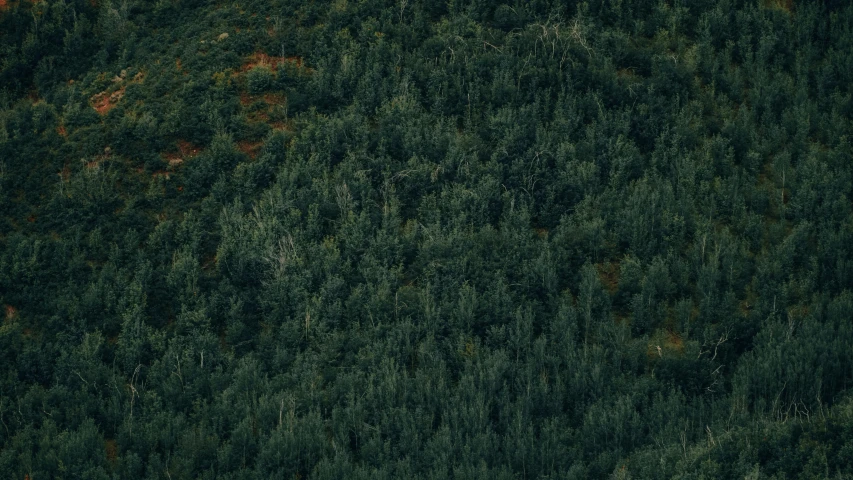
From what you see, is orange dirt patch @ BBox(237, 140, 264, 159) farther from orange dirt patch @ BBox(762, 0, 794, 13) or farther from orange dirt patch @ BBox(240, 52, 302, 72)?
orange dirt patch @ BBox(762, 0, 794, 13)

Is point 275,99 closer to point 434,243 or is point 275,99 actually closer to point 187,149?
point 187,149

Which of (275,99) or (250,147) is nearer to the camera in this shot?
(250,147)

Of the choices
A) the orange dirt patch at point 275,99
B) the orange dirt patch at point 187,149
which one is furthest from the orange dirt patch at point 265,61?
the orange dirt patch at point 187,149

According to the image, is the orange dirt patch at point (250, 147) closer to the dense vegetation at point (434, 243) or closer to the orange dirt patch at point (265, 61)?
the dense vegetation at point (434, 243)

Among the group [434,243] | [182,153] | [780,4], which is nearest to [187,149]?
[182,153]

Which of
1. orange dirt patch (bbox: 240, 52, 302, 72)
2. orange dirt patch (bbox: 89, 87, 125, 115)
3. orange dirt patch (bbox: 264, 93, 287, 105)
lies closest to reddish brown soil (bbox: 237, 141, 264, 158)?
orange dirt patch (bbox: 264, 93, 287, 105)
